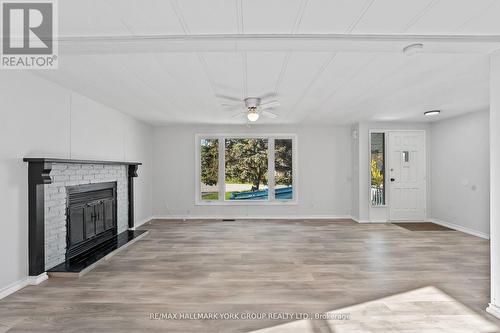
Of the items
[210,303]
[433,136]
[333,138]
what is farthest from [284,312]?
→ [433,136]

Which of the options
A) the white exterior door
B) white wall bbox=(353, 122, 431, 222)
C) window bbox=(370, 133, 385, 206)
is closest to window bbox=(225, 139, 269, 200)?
white wall bbox=(353, 122, 431, 222)

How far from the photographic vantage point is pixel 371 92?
4129mm

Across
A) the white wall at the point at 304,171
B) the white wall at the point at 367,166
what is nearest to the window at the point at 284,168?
the white wall at the point at 304,171

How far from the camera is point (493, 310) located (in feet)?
8.22

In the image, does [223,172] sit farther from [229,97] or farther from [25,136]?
[25,136]

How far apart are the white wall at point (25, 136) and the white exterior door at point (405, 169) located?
644cm

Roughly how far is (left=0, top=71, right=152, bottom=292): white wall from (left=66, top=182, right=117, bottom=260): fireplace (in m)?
0.57

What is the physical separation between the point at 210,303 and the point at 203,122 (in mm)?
4724

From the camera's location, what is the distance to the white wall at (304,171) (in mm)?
7281

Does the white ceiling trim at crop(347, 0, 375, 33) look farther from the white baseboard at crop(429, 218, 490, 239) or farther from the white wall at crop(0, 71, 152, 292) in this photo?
the white baseboard at crop(429, 218, 490, 239)

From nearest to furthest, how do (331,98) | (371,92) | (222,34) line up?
(222,34), (371,92), (331,98)

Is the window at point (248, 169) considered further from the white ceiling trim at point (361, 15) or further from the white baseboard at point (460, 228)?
the white ceiling trim at point (361, 15)

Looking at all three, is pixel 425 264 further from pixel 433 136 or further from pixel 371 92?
pixel 433 136

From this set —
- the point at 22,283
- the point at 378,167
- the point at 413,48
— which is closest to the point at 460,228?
the point at 378,167
